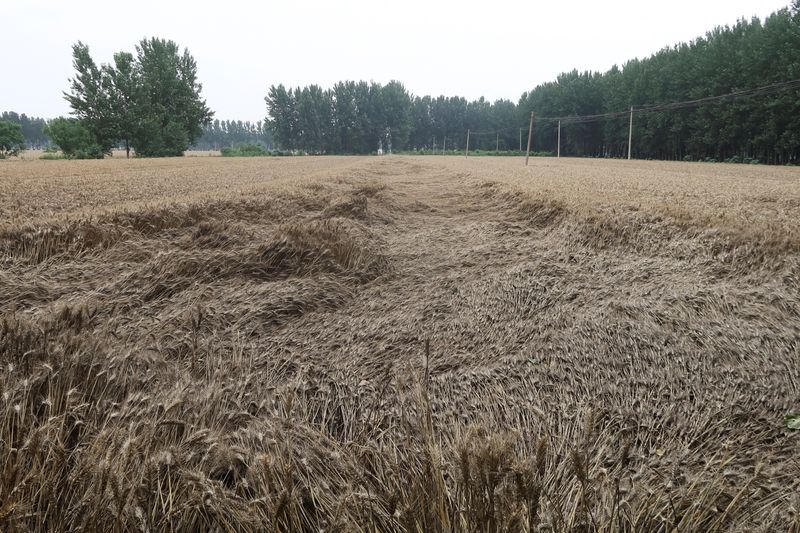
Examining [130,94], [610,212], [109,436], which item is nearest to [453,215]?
[610,212]

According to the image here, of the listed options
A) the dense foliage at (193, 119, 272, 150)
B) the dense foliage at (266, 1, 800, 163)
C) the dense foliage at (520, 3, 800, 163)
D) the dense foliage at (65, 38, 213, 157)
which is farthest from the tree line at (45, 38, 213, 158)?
the dense foliage at (193, 119, 272, 150)

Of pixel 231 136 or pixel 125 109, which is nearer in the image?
pixel 125 109

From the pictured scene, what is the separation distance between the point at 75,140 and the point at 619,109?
266 ft

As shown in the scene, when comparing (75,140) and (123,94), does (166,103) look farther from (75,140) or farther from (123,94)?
(75,140)

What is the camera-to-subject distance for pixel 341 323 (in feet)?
9.46

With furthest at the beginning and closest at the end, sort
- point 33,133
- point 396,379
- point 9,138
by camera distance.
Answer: point 33,133 < point 9,138 < point 396,379

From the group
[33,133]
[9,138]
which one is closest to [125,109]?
[9,138]

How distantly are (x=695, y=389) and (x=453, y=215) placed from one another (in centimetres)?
614

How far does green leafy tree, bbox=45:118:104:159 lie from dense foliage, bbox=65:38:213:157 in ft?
2.96

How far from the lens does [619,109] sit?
71.8 meters

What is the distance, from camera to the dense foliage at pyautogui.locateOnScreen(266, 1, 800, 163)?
44.5 metres

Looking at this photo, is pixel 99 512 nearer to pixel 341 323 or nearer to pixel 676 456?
pixel 676 456

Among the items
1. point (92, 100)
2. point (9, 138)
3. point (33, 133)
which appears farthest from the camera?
point (33, 133)

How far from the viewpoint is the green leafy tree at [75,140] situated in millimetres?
47281
